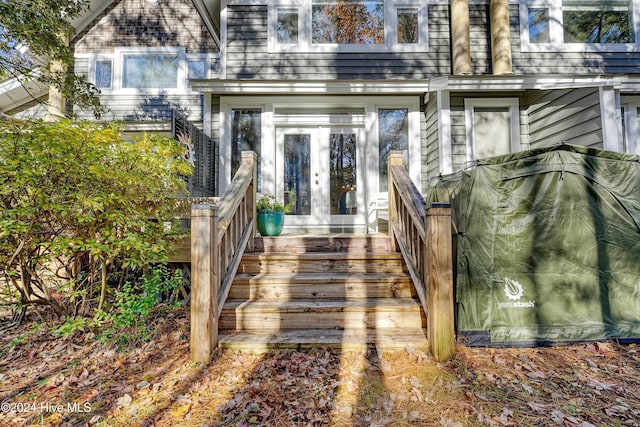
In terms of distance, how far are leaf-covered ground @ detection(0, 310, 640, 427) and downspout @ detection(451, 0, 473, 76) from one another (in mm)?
4630

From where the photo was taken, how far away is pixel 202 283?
2449 mm

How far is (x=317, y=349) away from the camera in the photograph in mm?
2559

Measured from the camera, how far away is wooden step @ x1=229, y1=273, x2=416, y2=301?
3.07m

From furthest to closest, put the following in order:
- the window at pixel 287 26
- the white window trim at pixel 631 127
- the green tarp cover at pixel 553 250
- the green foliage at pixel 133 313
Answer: the window at pixel 287 26
the white window trim at pixel 631 127
the green foliage at pixel 133 313
the green tarp cover at pixel 553 250

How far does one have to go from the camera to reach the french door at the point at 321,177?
5516 mm

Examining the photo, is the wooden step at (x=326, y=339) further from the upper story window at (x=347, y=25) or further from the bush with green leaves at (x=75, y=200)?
the upper story window at (x=347, y=25)

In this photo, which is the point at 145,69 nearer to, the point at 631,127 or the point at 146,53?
the point at 146,53

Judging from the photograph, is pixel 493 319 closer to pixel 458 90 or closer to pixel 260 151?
pixel 458 90

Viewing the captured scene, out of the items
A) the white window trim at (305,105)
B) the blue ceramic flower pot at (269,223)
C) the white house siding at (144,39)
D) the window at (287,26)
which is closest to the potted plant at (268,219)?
the blue ceramic flower pot at (269,223)

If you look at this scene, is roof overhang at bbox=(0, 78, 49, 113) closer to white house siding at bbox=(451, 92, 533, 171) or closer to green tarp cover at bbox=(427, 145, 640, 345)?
white house siding at bbox=(451, 92, 533, 171)

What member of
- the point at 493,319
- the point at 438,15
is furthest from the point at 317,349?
the point at 438,15

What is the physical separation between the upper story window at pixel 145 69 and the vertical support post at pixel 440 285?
21.1 feet

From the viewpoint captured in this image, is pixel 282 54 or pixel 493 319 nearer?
pixel 493 319

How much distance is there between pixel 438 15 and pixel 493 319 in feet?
18.1
